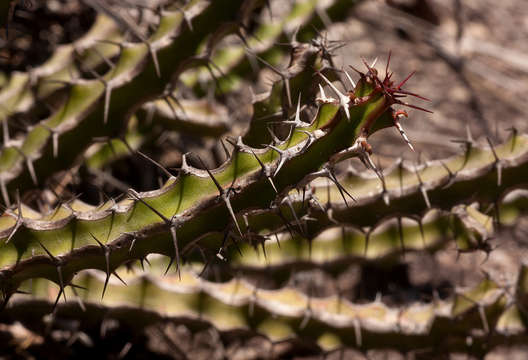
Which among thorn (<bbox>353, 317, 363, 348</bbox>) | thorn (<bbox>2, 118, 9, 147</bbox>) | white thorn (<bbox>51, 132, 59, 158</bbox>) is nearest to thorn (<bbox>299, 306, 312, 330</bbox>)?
thorn (<bbox>353, 317, 363, 348</bbox>)

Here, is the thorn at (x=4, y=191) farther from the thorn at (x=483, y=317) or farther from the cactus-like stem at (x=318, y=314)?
the thorn at (x=483, y=317)

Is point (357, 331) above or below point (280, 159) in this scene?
below

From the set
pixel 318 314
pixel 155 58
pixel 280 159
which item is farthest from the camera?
pixel 318 314

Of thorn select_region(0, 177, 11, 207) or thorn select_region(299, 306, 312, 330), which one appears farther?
thorn select_region(299, 306, 312, 330)

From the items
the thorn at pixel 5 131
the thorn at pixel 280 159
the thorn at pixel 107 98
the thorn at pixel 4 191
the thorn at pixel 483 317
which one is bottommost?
the thorn at pixel 483 317

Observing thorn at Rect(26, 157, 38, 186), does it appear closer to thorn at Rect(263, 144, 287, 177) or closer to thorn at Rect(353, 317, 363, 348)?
thorn at Rect(263, 144, 287, 177)

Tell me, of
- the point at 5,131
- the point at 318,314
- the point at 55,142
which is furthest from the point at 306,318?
the point at 5,131

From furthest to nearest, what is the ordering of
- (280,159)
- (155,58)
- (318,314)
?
(318,314) < (155,58) < (280,159)

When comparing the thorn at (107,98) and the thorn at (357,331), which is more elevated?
the thorn at (107,98)

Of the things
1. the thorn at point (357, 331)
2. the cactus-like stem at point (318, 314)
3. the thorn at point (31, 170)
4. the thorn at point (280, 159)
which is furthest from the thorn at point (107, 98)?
the thorn at point (357, 331)

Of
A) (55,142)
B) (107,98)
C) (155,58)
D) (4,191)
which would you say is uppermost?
(155,58)

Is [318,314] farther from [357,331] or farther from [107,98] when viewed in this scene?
[107,98]
